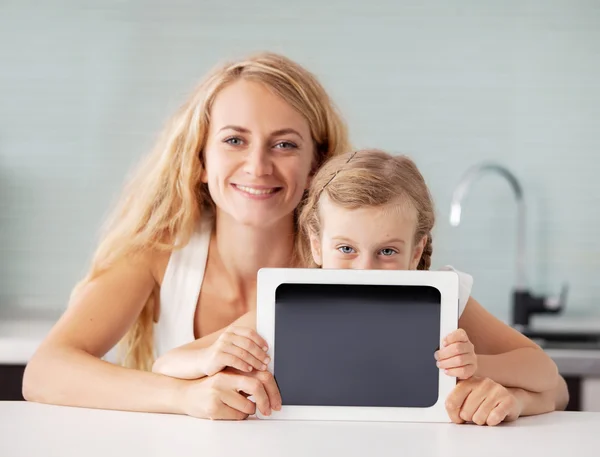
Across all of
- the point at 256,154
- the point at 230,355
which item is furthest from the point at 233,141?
the point at 230,355

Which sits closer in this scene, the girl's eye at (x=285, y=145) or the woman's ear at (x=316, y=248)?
the woman's ear at (x=316, y=248)

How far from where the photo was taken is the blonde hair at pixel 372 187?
4.31ft

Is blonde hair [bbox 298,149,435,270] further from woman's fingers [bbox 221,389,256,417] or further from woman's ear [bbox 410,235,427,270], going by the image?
woman's fingers [bbox 221,389,256,417]

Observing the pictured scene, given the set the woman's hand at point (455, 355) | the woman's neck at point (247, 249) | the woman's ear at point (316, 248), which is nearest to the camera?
the woman's hand at point (455, 355)

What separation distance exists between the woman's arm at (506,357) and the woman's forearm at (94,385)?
44 cm

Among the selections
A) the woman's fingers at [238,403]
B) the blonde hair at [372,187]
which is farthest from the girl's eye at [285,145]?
the woman's fingers at [238,403]

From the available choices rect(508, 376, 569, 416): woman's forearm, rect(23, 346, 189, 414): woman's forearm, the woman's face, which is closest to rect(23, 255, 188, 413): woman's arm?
rect(23, 346, 189, 414): woman's forearm

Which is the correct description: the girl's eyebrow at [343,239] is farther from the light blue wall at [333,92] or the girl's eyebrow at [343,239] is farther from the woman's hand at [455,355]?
the light blue wall at [333,92]

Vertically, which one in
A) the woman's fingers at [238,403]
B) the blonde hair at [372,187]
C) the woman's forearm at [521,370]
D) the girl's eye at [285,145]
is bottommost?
the woman's fingers at [238,403]

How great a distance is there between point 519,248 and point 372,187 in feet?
5.22

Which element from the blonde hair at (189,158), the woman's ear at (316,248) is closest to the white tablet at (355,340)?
the woman's ear at (316,248)

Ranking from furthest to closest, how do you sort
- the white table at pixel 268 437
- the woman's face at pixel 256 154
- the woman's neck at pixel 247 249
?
1. the woman's neck at pixel 247 249
2. the woman's face at pixel 256 154
3. the white table at pixel 268 437

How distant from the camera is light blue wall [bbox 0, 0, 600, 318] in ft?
9.67

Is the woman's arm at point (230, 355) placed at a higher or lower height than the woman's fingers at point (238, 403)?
higher
